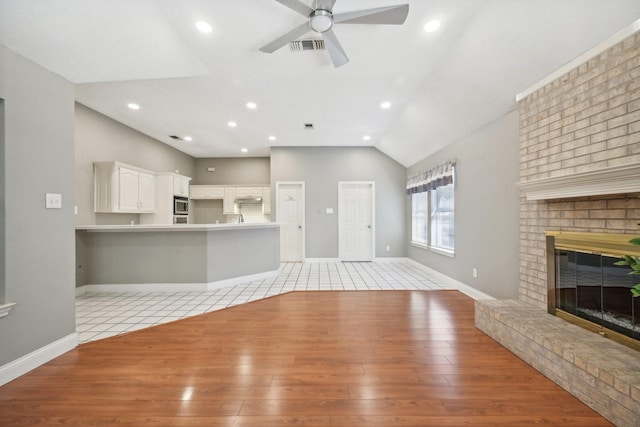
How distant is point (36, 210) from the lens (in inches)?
76.2

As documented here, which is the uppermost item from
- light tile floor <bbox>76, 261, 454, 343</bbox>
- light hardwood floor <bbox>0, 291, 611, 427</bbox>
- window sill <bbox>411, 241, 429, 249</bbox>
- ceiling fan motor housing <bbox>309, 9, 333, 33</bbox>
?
ceiling fan motor housing <bbox>309, 9, 333, 33</bbox>

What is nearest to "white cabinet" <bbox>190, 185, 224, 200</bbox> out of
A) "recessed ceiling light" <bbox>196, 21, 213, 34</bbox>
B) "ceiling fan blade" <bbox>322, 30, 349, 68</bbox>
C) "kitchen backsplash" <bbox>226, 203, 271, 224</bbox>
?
"kitchen backsplash" <bbox>226, 203, 271, 224</bbox>

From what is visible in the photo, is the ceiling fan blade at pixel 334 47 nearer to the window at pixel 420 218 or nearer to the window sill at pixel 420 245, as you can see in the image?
the window at pixel 420 218

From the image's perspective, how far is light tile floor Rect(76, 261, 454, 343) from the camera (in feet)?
9.08

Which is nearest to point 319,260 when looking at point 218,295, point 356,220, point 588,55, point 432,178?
point 356,220

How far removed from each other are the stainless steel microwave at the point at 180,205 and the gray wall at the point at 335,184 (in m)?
2.06

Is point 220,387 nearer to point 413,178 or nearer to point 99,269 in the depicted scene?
point 99,269

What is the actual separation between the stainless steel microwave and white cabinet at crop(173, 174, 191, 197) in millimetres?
113

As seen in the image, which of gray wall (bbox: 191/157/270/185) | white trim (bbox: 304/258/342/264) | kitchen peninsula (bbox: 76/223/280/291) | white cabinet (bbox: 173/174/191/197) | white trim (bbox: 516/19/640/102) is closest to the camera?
white trim (bbox: 516/19/640/102)

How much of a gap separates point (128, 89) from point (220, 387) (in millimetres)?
3964

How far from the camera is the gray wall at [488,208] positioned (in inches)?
111

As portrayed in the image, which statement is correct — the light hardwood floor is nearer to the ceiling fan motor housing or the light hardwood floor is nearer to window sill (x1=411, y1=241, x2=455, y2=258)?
window sill (x1=411, y1=241, x2=455, y2=258)

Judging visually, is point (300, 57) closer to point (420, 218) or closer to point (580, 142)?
point (580, 142)

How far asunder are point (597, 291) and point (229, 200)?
6883mm
